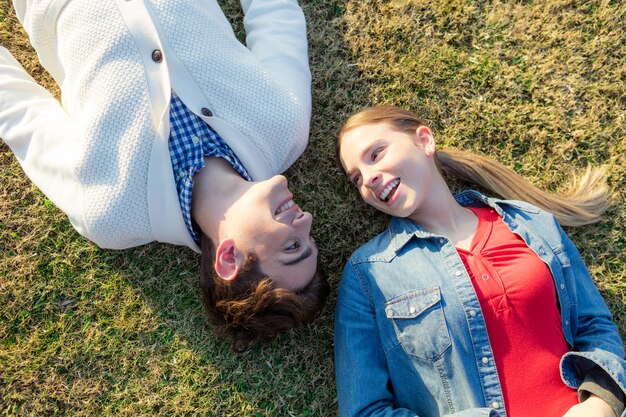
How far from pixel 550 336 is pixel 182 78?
2513 mm

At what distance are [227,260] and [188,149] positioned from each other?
2.22 ft

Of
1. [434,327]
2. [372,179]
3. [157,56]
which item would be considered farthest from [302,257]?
[157,56]

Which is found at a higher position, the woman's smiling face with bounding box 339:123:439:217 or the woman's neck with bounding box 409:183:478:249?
the woman's smiling face with bounding box 339:123:439:217

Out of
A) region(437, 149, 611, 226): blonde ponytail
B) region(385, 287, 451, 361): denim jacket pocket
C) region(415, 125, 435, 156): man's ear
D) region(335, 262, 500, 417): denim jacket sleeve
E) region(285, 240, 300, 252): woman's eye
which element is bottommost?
region(335, 262, 500, 417): denim jacket sleeve

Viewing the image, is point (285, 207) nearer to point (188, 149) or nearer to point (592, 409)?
point (188, 149)

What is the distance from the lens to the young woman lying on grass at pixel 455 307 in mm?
2979

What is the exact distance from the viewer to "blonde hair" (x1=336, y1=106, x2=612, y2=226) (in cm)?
353

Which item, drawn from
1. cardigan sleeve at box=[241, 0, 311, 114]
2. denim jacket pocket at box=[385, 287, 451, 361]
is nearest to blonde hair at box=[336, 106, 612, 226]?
cardigan sleeve at box=[241, 0, 311, 114]

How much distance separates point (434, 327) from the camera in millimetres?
3057

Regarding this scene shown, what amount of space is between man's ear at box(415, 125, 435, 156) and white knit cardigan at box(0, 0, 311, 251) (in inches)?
27.5

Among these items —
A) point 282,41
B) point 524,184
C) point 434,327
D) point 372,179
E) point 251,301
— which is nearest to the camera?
point 251,301

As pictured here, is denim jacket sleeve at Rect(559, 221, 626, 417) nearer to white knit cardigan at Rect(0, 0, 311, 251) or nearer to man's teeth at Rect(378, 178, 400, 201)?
→ man's teeth at Rect(378, 178, 400, 201)

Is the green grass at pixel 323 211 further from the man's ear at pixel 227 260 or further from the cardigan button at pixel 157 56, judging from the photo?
the cardigan button at pixel 157 56

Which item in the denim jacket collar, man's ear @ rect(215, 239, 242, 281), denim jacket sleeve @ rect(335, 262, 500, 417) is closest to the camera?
man's ear @ rect(215, 239, 242, 281)
